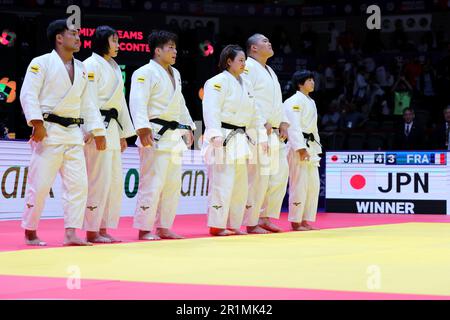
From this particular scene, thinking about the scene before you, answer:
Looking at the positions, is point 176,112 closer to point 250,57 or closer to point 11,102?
point 250,57

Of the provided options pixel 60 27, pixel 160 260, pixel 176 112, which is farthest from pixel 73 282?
pixel 176 112

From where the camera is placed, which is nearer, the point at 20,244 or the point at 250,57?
the point at 20,244

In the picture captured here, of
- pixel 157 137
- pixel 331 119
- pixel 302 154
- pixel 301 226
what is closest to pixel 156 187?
pixel 157 137

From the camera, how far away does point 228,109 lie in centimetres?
885

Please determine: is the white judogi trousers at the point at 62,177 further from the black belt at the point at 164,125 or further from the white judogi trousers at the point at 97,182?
the black belt at the point at 164,125

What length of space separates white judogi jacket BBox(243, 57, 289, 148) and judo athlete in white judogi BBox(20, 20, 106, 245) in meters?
2.56

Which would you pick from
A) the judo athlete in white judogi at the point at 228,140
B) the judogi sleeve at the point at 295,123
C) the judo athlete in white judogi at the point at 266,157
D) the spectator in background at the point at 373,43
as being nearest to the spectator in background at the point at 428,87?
the spectator in background at the point at 373,43

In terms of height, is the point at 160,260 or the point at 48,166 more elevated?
the point at 48,166

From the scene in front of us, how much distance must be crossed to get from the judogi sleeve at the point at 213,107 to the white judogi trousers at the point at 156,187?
→ 0.49 metres

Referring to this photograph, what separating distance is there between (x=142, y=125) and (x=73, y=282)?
10.9 ft

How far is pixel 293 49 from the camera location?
23406mm

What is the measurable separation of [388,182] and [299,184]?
4.78 m

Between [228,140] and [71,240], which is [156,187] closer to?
[228,140]

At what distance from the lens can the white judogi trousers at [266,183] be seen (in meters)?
9.30
